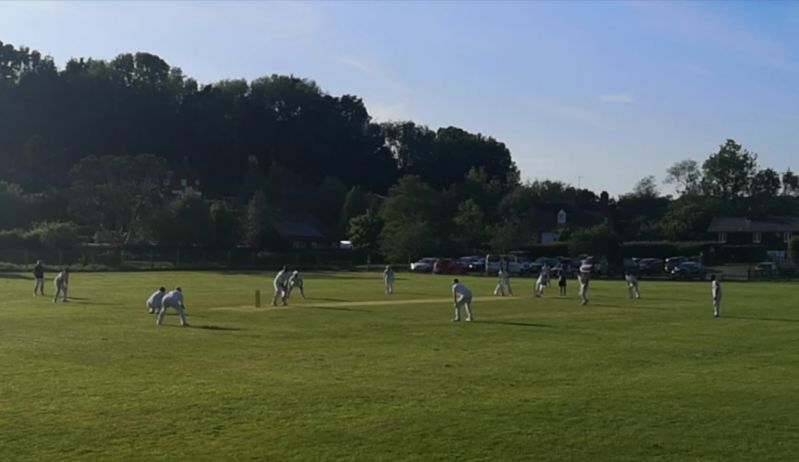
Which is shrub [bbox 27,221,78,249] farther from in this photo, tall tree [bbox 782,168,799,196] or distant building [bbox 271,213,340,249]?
tall tree [bbox 782,168,799,196]

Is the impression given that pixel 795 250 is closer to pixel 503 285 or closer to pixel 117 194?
pixel 503 285

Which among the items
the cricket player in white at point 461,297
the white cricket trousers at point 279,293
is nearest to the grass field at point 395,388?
the cricket player in white at point 461,297

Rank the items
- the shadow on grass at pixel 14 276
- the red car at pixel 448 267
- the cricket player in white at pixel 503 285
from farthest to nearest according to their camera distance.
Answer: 1. the red car at pixel 448 267
2. the shadow on grass at pixel 14 276
3. the cricket player in white at pixel 503 285

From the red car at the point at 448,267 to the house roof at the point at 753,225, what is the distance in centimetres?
4317

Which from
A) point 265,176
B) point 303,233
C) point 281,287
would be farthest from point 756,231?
point 281,287

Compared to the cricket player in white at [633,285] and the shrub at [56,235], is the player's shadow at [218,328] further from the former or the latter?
the shrub at [56,235]

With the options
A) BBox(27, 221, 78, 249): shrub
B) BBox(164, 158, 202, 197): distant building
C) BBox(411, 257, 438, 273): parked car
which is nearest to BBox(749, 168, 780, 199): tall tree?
BBox(411, 257, 438, 273): parked car

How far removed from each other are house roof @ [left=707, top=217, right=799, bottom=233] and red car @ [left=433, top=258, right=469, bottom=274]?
1700 inches

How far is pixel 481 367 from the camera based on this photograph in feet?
62.4

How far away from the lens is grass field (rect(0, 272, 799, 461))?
11.9 metres

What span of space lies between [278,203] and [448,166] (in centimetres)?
4459

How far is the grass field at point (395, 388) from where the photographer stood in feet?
39.0

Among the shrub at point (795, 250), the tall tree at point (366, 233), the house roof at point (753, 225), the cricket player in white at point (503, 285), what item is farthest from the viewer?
the house roof at point (753, 225)

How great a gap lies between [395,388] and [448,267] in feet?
207
